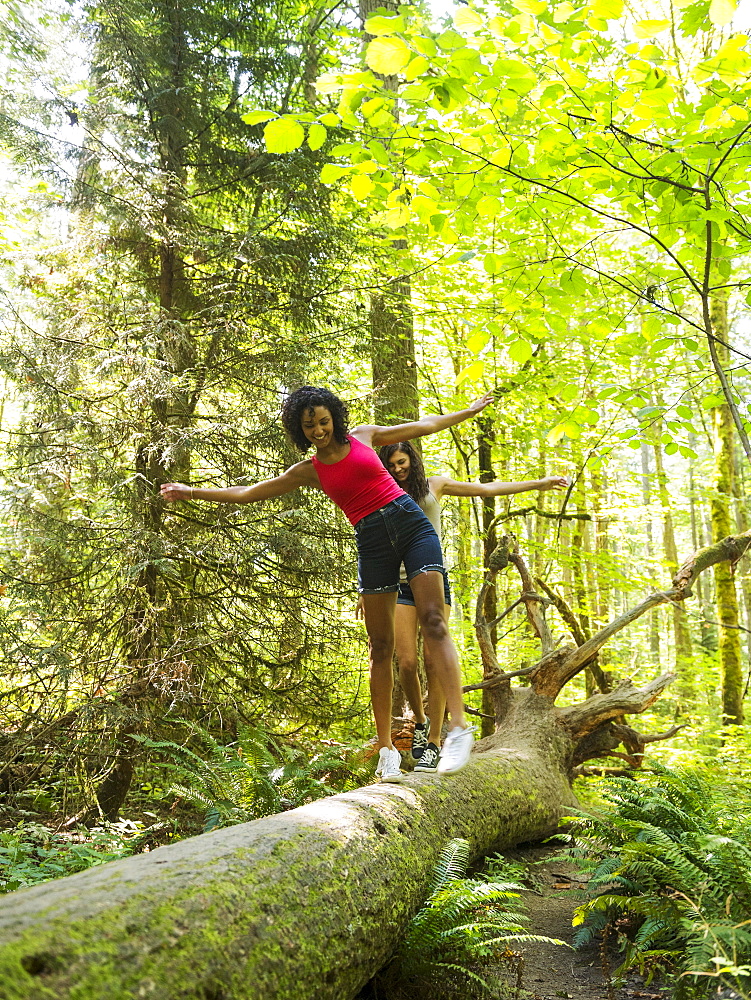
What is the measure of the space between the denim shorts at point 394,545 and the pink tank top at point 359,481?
6 centimetres

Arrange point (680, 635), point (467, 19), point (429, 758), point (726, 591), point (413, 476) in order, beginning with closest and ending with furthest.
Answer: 1. point (467, 19)
2. point (429, 758)
3. point (413, 476)
4. point (726, 591)
5. point (680, 635)

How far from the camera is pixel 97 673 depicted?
19.9 feet

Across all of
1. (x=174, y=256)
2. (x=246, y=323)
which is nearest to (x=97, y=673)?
(x=246, y=323)

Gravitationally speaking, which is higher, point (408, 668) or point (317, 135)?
point (317, 135)

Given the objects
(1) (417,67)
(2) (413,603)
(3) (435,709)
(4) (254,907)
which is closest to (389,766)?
(3) (435,709)

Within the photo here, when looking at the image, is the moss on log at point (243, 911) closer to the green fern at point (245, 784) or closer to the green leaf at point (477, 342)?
the green fern at point (245, 784)

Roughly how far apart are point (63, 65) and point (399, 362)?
499 cm

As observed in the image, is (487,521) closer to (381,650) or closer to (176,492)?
(381,650)

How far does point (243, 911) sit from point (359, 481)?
2.59 m

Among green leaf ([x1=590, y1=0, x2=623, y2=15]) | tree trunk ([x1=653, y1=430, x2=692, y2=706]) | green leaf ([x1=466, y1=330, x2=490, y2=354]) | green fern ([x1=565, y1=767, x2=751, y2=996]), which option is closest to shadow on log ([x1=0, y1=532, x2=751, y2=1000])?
green fern ([x1=565, y1=767, x2=751, y2=996])

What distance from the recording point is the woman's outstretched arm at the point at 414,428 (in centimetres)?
448

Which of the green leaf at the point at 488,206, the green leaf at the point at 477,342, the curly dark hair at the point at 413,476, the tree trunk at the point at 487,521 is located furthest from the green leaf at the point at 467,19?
the tree trunk at the point at 487,521

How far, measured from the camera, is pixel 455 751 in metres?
4.24

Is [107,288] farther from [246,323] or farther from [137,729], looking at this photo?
[137,729]
